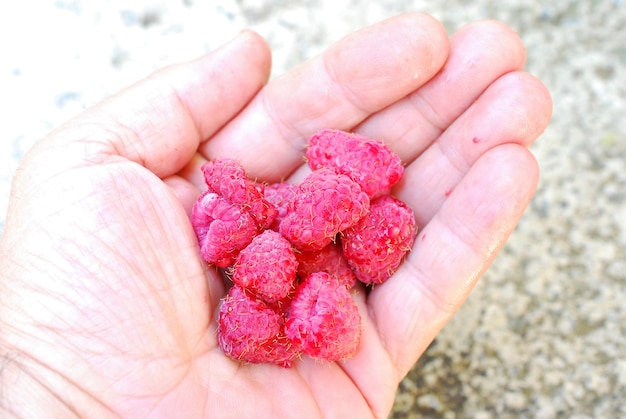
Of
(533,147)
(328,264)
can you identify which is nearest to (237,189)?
(328,264)

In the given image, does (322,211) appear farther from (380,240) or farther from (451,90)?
(451,90)

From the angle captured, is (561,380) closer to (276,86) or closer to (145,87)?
(276,86)

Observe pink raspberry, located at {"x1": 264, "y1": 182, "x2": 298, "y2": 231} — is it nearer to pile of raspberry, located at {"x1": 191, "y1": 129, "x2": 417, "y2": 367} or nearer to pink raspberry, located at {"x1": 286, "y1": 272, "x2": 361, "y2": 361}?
pile of raspberry, located at {"x1": 191, "y1": 129, "x2": 417, "y2": 367}

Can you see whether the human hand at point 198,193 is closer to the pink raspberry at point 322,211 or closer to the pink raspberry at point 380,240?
the pink raspberry at point 380,240

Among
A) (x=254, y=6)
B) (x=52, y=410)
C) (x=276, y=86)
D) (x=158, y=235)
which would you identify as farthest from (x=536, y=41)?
(x=52, y=410)

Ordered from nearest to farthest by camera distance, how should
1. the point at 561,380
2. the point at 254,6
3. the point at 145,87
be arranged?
the point at 145,87 → the point at 561,380 → the point at 254,6

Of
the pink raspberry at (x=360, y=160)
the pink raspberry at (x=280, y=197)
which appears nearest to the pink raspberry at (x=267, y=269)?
the pink raspberry at (x=280, y=197)
